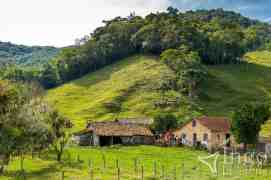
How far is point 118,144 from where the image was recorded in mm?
82312

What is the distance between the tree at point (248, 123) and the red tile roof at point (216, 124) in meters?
12.9

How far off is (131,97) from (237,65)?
51.4 metres

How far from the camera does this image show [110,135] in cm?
8319

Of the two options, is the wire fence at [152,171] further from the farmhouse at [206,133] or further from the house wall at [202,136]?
the farmhouse at [206,133]

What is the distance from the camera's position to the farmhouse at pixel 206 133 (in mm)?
79625

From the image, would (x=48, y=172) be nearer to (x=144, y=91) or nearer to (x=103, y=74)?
(x=144, y=91)

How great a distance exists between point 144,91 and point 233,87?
89.0 ft

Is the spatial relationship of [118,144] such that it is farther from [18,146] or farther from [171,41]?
[171,41]

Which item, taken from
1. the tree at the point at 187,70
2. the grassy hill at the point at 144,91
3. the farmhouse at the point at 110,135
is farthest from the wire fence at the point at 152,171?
the tree at the point at 187,70

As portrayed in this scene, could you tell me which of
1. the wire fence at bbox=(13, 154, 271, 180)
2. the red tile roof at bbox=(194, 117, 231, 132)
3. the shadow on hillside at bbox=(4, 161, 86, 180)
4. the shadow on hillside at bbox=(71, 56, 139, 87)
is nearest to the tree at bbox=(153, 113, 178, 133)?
the red tile roof at bbox=(194, 117, 231, 132)

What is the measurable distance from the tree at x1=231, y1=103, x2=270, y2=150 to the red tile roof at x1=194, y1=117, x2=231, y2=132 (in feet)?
42.4

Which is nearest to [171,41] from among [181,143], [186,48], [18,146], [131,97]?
[186,48]

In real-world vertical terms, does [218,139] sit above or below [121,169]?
below

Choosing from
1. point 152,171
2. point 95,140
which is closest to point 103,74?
point 95,140
